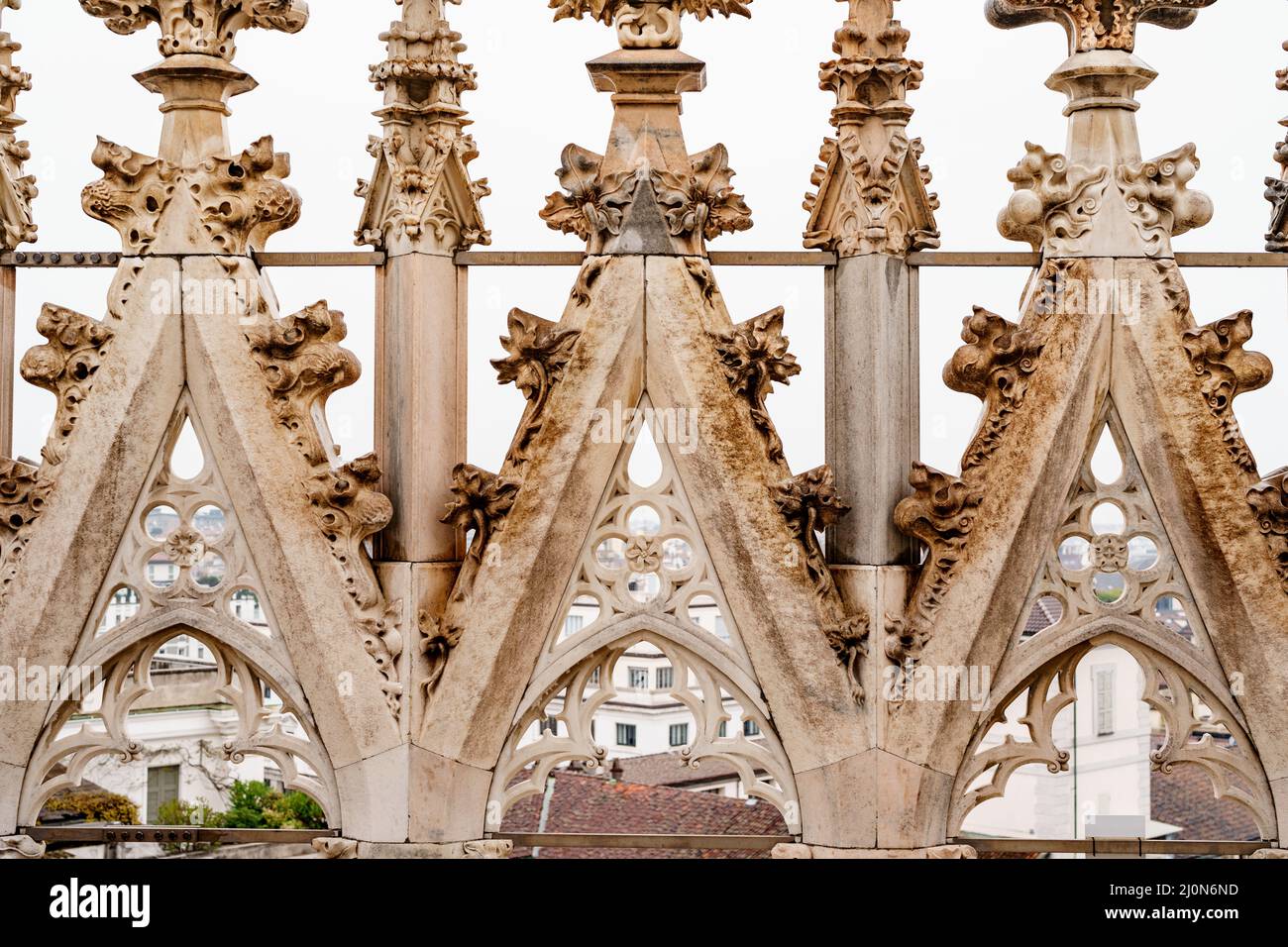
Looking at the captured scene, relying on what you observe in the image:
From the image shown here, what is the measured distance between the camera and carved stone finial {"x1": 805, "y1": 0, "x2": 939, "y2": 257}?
6875 millimetres

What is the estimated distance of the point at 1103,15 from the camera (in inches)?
272

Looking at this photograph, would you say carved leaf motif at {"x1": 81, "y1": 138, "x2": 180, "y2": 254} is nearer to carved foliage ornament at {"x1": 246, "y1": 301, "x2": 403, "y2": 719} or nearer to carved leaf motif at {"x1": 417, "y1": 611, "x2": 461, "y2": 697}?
carved foliage ornament at {"x1": 246, "y1": 301, "x2": 403, "y2": 719}

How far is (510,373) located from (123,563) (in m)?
1.75

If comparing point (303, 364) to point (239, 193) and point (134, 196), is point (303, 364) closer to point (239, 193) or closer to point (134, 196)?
point (239, 193)

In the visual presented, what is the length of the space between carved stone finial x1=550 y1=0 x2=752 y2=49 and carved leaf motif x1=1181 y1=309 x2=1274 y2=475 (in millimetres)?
2234

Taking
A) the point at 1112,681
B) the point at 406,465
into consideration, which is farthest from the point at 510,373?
the point at 1112,681

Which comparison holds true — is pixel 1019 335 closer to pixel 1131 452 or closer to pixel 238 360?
pixel 1131 452

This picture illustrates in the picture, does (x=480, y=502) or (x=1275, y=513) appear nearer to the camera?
(x=1275, y=513)

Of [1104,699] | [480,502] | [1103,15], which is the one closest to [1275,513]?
[1103,15]

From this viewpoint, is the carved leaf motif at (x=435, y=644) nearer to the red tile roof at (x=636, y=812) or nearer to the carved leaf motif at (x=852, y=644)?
the carved leaf motif at (x=852, y=644)

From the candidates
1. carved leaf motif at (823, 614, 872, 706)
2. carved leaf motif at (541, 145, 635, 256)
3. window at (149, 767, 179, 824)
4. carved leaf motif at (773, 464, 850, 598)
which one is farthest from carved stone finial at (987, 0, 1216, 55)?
window at (149, 767, 179, 824)

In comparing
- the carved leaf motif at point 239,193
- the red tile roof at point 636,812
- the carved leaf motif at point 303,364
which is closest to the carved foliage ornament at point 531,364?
the carved leaf motif at point 303,364

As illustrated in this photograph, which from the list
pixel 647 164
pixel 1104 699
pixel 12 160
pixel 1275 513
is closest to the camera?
pixel 1275 513

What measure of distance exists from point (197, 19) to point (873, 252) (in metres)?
2.90
